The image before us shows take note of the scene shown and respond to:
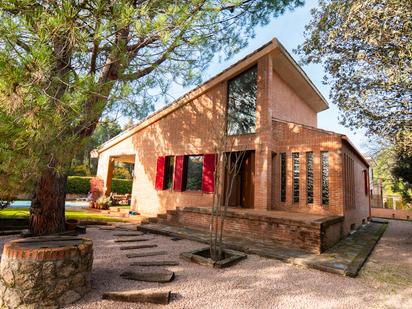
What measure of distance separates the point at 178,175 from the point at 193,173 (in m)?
0.77

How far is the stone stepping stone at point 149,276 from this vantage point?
13.2 feet

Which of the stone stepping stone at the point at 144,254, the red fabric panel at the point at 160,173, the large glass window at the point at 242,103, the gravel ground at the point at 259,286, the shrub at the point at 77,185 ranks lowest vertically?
the gravel ground at the point at 259,286

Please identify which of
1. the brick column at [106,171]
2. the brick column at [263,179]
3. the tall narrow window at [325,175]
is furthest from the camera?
the brick column at [106,171]

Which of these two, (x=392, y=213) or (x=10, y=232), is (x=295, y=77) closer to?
(x=10, y=232)

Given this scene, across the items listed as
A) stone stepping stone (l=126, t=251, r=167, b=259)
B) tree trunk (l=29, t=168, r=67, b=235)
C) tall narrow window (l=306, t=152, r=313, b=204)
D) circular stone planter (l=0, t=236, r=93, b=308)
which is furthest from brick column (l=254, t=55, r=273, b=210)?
circular stone planter (l=0, t=236, r=93, b=308)

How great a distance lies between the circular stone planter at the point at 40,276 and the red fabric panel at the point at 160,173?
28.5 ft

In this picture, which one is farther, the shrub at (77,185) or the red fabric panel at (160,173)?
the shrub at (77,185)

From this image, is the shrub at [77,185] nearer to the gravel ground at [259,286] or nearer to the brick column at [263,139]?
the gravel ground at [259,286]

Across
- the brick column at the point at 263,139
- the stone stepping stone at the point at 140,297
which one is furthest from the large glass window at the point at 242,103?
the stone stepping stone at the point at 140,297

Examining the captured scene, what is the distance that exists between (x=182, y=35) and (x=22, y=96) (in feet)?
9.97

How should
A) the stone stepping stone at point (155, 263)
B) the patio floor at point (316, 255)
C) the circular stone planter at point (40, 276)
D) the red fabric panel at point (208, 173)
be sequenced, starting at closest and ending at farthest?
the circular stone planter at point (40, 276) → the stone stepping stone at point (155, 263) → the patio floor at point (316, 255) → the red fabric panel at point (208, 173)

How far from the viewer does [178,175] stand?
37.9ft

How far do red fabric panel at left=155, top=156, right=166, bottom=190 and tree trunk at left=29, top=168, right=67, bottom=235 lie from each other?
18.0 ft

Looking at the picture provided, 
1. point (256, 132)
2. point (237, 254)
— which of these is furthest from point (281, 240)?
point (256, 132)
